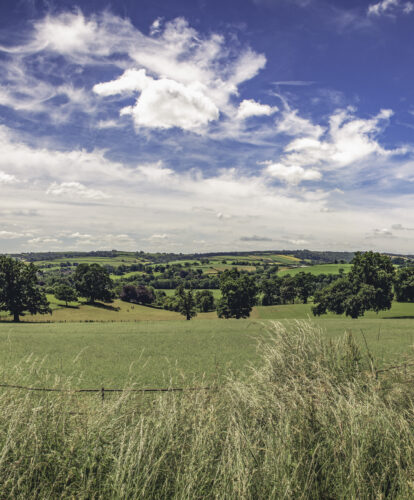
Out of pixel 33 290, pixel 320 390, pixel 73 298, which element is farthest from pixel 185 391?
pixel 73 298

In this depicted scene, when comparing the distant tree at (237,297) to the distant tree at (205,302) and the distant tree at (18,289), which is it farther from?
the distant tree at (205,302)

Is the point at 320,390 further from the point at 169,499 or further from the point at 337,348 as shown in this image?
the point at 169,499

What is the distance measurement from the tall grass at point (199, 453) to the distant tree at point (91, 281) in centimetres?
7179

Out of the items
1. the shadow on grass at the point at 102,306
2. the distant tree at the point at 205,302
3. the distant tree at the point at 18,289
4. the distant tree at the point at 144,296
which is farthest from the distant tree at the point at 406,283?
the distant tree at the point at 144,296

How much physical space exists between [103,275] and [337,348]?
2837 inches

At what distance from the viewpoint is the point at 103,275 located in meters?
74.5

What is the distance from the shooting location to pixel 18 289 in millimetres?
39031

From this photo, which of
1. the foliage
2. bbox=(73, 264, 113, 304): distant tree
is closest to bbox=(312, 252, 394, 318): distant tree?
bbox=(73, 264, 113, 304): distant tree

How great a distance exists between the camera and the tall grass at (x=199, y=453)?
14.7 feet

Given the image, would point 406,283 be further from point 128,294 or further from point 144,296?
point 128,294

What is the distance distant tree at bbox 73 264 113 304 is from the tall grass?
236 feet

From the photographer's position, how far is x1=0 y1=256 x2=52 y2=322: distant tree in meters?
38.4

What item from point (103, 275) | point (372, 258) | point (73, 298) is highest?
point (372, 258)

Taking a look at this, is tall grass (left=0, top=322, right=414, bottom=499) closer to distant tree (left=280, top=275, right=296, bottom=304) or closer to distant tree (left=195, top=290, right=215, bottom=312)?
distant tree (left=195, top=290, right=215, bottom=312)
